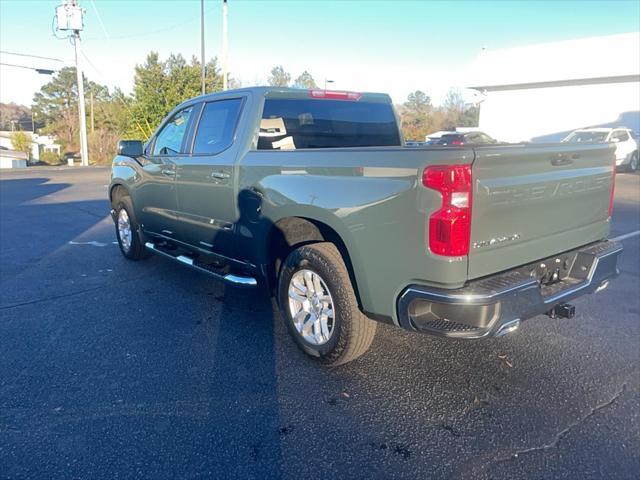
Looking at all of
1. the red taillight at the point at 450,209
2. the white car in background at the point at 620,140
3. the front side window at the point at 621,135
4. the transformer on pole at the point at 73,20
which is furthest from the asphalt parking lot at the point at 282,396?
the transformer on pole at the point at 73,20

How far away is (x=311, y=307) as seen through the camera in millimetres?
3785

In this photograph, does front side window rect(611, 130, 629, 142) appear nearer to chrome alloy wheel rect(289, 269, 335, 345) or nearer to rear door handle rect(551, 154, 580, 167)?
rear door handle rect(551, 154, 580, 167)

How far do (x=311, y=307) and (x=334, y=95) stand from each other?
2198 mm

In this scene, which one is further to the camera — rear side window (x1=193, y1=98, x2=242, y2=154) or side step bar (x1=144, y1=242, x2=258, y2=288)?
rear side window (x1=193, y1=98, x2=242, y2=154)

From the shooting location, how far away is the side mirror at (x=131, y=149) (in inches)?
233

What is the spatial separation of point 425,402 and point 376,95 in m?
3.30

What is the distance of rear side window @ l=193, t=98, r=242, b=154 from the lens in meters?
4.57

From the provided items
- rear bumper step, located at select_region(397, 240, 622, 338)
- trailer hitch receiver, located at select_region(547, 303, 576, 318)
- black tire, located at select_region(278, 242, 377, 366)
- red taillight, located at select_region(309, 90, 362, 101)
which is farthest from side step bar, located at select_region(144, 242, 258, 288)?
trailer hitch receiver, located at select_region(547, 303, 576, 318)

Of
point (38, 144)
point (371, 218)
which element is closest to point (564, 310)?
point (371, 218)

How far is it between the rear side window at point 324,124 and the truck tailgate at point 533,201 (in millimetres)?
2043

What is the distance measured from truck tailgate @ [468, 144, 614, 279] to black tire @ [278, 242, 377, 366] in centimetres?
87

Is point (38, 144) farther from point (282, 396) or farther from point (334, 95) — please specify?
point (282, 396)

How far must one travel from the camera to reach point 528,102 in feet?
106

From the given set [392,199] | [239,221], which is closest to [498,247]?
[392,199]
